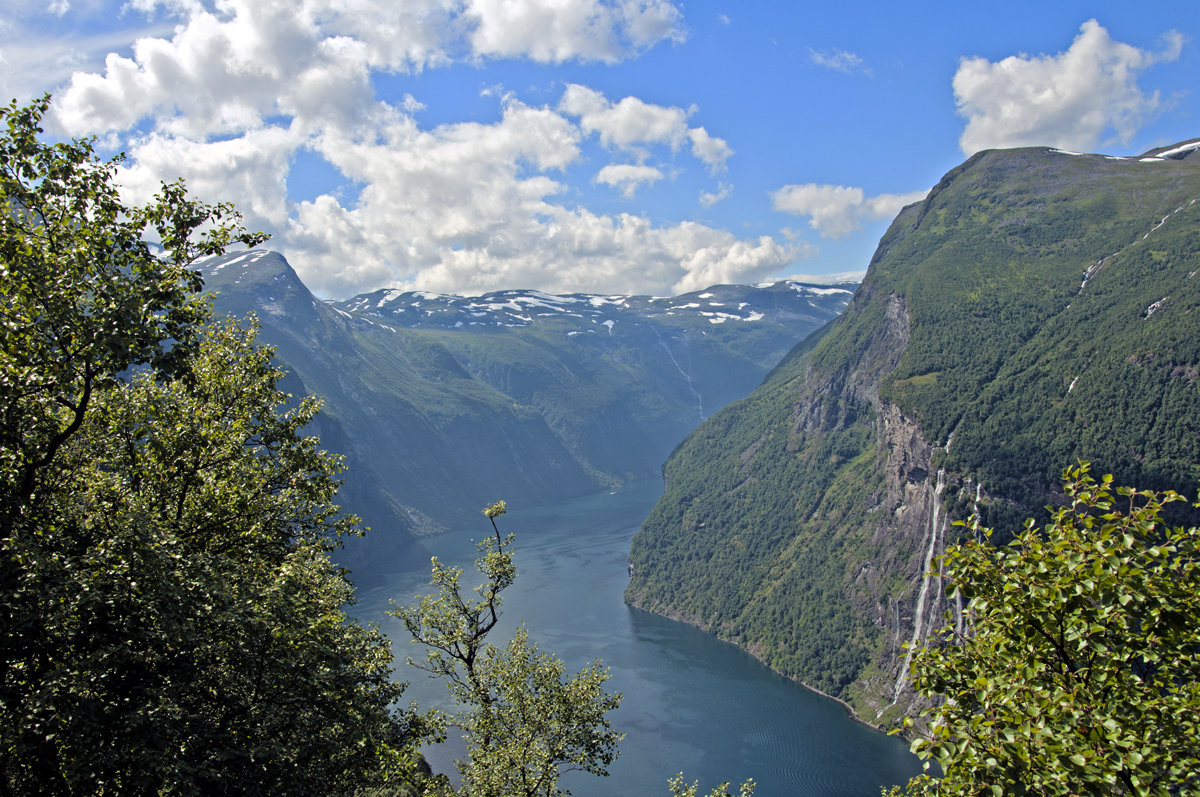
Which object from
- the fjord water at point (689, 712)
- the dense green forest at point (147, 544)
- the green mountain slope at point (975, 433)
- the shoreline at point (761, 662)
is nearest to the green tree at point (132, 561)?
the dense green forest at point (147, 544)

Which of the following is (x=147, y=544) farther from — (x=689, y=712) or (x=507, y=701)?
(x=689, y=712)

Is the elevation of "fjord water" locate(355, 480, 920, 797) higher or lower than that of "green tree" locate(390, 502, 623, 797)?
lower

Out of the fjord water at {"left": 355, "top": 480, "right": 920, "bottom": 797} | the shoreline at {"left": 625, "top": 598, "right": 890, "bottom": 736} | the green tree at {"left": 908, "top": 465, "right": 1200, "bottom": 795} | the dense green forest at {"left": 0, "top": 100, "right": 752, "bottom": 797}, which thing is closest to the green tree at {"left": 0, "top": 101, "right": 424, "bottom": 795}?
the dense green forest at {"left": 0, "top": 100, "right": 752, "bottom": 797}

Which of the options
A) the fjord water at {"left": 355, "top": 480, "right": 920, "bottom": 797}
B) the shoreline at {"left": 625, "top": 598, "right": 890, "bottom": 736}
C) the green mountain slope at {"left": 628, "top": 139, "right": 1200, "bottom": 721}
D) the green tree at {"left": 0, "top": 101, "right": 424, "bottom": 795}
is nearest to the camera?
the green tree at {"left": 0, "top": 101, "right": 424, "bottom": 795}

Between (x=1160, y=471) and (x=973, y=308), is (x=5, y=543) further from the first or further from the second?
(x=973, y=308)

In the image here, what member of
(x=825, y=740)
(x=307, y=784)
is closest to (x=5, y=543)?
(x=307, y=784)

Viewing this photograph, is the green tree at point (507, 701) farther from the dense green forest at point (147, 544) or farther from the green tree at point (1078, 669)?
the green tree at point (1078, 669)

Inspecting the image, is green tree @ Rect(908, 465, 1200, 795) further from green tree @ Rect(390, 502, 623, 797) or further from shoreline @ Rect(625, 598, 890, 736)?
shoreline @ Rect(625, 598, 890, 736)
